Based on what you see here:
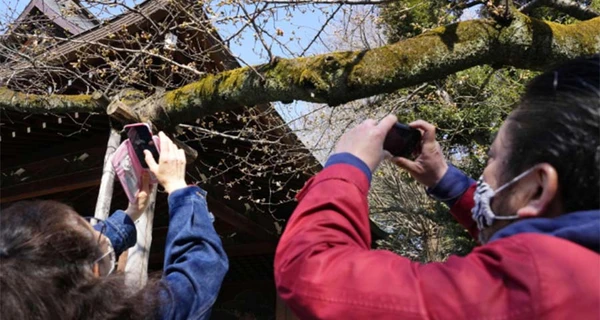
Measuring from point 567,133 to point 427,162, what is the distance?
507 mm

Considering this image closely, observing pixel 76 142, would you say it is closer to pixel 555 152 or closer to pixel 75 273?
pixel 75 273

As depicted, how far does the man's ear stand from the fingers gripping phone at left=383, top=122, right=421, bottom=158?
1.02 ft

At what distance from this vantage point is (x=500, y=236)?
847 mm

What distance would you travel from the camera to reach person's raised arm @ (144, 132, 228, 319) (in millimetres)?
1229

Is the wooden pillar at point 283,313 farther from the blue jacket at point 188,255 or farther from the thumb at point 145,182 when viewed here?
the blue jacket at point 188,255

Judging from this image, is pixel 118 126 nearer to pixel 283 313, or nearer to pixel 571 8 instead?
pixel 571 8

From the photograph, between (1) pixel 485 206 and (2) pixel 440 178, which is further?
(2) pixel 440 178

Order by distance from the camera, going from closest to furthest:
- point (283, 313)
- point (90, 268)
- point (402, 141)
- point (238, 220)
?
point (90, 268), point (402, 141), point (238, 220), point (283, 313)

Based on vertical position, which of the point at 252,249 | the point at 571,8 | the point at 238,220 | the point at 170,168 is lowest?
the point at 252,249

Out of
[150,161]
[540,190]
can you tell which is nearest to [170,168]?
[150,161]

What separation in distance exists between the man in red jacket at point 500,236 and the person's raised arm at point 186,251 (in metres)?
0.43

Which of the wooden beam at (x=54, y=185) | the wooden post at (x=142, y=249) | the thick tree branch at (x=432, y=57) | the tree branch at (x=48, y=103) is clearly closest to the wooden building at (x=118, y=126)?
the wooden beam at (x=54, y=185)

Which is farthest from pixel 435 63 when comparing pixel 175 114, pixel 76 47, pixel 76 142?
pixel 76 142

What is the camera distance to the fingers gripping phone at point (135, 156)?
163cm
